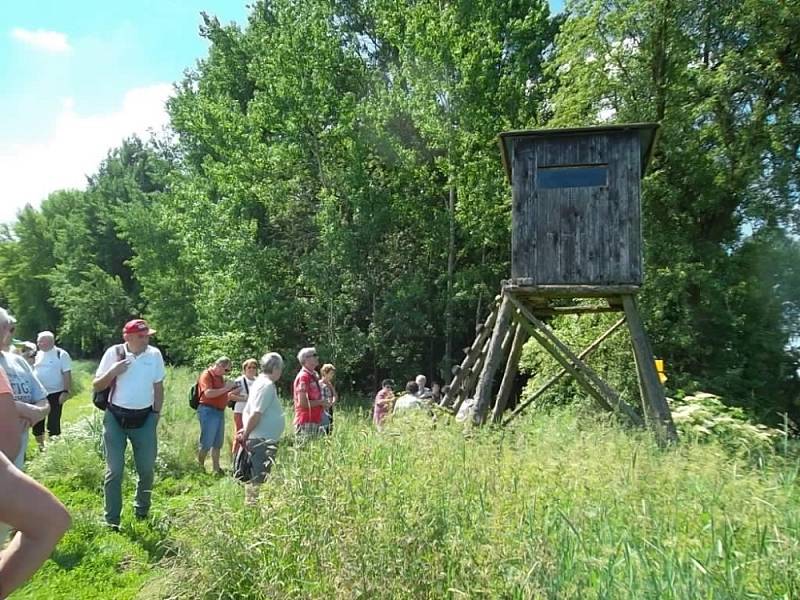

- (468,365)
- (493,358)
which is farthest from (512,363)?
(493,358)

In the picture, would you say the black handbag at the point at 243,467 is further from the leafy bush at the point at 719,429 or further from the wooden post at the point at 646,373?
the wooden post at the point at 646,373

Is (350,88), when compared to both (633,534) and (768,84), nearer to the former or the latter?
(768,84)

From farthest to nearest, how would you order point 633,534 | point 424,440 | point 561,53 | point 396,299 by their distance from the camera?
1. point 396,299
2. point 561,53
3. point 424,440
4. point 633,534

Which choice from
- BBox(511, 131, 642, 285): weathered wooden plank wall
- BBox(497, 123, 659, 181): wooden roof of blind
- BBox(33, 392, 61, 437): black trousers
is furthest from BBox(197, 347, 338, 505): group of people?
BBox(497, 123, 659, 181): wooden roof of blind

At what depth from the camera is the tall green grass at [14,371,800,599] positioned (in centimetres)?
287

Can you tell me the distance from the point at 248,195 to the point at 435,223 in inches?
240

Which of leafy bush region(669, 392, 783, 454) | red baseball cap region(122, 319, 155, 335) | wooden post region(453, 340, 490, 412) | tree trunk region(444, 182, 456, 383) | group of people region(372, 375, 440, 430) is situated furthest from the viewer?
tree trunk region(444, 182, 456, 383)

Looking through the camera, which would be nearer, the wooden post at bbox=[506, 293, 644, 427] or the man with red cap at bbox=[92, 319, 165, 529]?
the man with red cap at bbox=[92, 319, 165, 529]

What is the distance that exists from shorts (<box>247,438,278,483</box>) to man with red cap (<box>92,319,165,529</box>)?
933 millimetres

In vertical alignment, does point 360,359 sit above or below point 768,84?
below

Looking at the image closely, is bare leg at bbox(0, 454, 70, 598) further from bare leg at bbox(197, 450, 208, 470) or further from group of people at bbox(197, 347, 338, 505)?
bare leg at bbox(197, 450, 208, 470)

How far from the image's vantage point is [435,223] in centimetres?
2103

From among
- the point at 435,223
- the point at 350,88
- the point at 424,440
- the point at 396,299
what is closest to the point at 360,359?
the point at 396,299

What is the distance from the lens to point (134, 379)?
5758 mm
